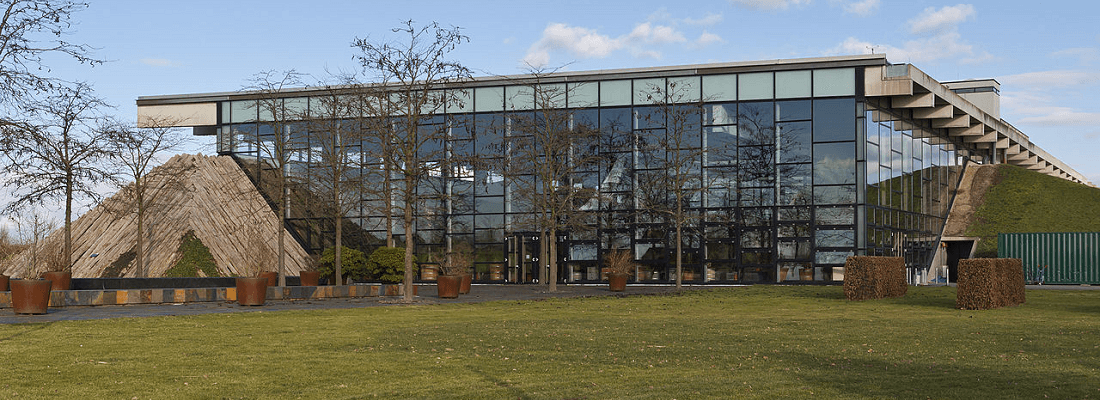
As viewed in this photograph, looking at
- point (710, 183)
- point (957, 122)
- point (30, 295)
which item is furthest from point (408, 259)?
point (957, 122)

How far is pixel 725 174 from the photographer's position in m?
40.2

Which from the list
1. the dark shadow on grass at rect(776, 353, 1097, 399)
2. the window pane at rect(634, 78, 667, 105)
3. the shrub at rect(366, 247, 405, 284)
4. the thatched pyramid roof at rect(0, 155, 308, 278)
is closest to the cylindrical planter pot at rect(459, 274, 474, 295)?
the shrub at rect(366, 247, 405, 284)

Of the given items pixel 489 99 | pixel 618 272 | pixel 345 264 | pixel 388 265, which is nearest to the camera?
pixel 388 265

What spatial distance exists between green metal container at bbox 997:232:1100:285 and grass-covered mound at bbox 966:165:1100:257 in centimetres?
208

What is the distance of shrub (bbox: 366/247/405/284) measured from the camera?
34.6 metres

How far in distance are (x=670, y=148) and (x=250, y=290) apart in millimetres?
20842

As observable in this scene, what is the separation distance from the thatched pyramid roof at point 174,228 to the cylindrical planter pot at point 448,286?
9.37m

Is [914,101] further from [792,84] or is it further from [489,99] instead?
[489,99]

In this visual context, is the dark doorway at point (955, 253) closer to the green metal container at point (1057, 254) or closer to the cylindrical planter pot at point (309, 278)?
the green metal container at point (1057, 254)

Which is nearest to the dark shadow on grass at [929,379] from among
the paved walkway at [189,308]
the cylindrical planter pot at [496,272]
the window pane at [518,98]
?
the paved walkway at [189,308]

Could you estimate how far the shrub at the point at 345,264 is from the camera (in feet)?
117

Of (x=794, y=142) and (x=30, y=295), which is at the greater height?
(x=794, y=142)

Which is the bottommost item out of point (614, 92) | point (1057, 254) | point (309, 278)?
point (309, 278)

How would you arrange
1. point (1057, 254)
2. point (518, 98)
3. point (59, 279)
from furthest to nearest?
point (518, 98) → point (1057, 254) → point (59, 279)
